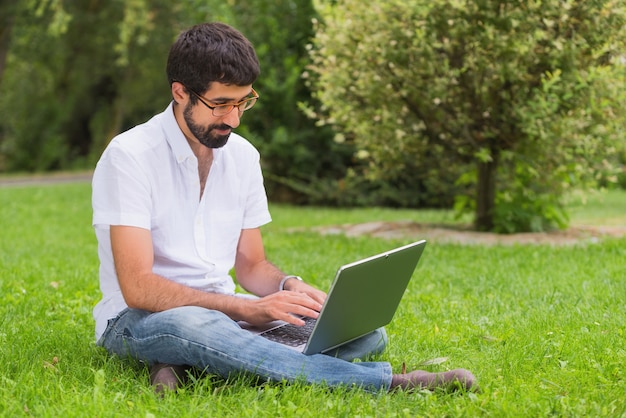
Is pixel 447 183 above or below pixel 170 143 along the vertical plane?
below

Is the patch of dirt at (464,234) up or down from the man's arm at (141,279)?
down

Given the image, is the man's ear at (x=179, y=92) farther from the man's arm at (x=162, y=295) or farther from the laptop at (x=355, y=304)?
the laptop at (x=355, y=304)

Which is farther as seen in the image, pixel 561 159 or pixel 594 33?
pixel 561 159

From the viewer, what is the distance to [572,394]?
133 inches

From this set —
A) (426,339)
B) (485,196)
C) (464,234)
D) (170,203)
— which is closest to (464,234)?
(464,234)

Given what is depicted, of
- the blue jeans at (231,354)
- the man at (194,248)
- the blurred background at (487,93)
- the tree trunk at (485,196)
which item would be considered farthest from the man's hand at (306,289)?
the tree trunk at (485,196)

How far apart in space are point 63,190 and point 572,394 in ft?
48.8

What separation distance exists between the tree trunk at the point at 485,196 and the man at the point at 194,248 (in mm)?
5507

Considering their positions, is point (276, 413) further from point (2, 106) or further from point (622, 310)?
point (2, 106)

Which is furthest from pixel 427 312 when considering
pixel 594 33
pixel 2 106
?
pixel 2 106

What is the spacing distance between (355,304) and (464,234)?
19.2ft

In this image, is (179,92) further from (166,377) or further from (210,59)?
(166,377)

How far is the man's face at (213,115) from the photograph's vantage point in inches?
135

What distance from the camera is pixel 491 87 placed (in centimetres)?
807
